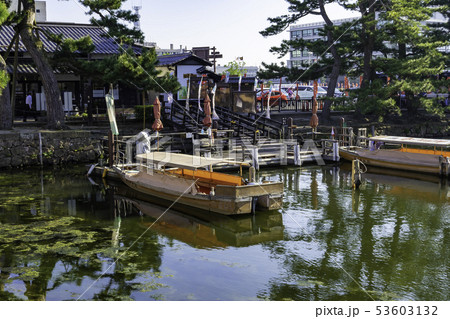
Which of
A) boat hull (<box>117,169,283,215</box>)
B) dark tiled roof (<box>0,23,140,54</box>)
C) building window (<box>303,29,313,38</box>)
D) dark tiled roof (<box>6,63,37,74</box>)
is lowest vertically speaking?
boat hull (<box>117,169,283,215</box>)

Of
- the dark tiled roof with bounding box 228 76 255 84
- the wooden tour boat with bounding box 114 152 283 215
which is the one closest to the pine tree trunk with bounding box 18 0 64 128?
the wooden tour boat with bounding box 114 152 283 215

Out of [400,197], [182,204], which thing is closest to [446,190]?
[400,197]

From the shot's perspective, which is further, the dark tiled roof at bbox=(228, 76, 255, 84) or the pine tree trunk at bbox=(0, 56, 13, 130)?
the dark tiled roof at bbox=(228, 76, 255, 84)

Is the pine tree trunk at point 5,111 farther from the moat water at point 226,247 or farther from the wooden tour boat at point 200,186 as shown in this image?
the wooden tour boat at point 200,186

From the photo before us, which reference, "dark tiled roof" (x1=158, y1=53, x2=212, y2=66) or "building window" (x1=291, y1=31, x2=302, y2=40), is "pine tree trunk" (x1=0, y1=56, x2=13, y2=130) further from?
"building window" (x1=291, y1=31, x2=302, y2=40)

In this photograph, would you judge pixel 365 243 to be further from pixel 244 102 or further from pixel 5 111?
pixel 5 111

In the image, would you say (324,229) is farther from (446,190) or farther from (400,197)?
(446,190)

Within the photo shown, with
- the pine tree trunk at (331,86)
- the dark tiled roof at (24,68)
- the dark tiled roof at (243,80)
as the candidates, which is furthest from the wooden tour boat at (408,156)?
the dark tiled roof at (24,68)

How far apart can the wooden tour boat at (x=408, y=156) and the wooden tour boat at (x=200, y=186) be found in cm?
1077

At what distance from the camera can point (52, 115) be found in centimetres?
2994

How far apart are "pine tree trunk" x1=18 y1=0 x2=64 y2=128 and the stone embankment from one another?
144cm

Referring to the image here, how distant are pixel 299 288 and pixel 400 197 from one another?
1090 centimetres

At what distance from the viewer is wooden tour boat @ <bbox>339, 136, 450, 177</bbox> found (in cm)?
2473

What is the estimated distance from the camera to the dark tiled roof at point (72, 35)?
3487cm
